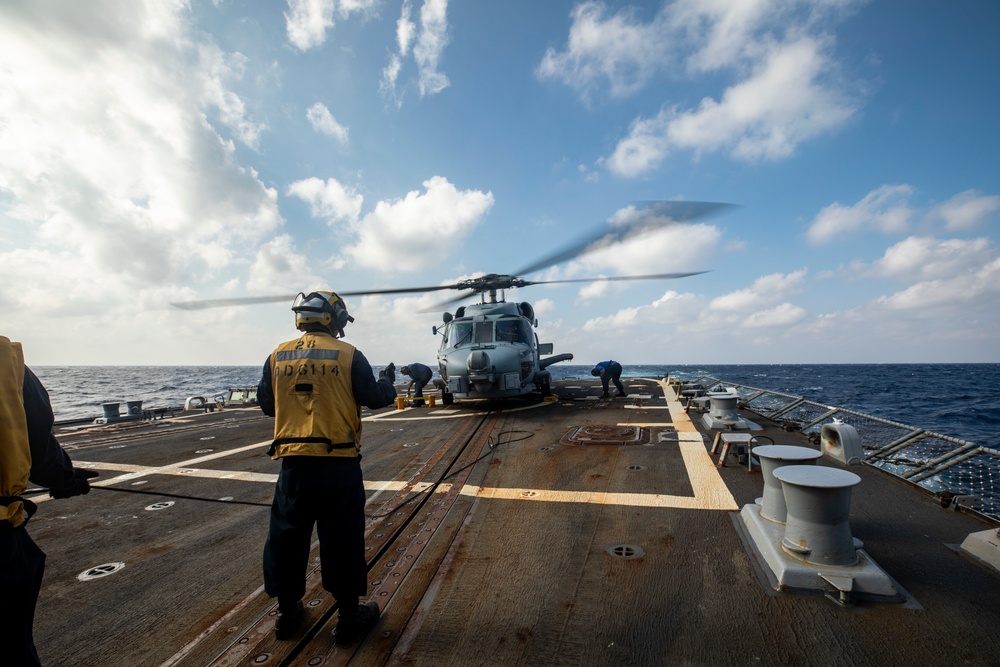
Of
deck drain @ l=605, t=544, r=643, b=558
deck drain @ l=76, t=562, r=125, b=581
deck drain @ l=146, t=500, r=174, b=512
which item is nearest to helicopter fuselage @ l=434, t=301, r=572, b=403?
deck drain @ l=146, t=500, r=174, b=512

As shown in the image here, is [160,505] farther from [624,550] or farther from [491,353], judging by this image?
[491,353]

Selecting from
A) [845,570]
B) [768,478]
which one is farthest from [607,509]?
[845,570]

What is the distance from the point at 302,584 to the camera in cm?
272

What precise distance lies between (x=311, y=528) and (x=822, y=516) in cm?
327

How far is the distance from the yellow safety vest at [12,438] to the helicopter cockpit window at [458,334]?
35.7ft

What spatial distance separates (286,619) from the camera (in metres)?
2.67

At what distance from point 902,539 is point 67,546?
7328 millimetres

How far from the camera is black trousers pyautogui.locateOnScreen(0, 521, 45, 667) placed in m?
1.60

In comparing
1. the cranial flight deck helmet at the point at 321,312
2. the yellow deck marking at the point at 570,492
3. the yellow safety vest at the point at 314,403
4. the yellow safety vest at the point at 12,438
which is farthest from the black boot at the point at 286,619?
the yellow deck marking at the point at 570,492

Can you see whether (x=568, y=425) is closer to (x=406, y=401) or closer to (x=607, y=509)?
(x=607, y=509)

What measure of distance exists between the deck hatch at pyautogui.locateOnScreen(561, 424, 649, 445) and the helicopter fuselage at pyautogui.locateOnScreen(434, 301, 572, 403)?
2.99 metres

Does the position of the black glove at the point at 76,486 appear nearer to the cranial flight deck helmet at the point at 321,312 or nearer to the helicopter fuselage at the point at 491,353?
the cranial flight deck helmet at the point at 321,312

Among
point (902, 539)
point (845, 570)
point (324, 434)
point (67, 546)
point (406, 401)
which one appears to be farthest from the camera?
point (406, 401)

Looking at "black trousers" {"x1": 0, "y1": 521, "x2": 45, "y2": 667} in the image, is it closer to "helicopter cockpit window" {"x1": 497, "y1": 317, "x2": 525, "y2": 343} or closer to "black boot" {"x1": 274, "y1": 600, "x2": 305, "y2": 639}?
"black boot" {"x1": 274, "y1": 600, "x2": 305, "y2": 639}
